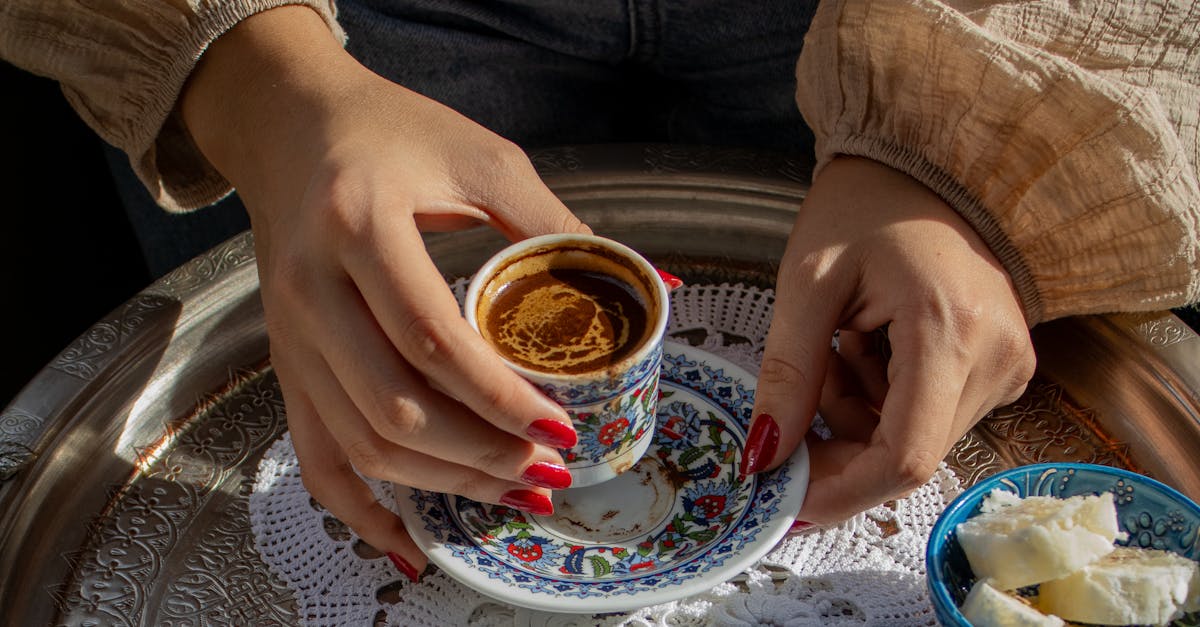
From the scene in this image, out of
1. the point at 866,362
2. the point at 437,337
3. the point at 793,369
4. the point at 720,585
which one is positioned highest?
the point at 437,337

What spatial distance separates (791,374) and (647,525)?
23cm

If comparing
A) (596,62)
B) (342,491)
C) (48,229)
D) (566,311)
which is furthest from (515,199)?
(48,229)

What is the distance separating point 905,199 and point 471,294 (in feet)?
1.66

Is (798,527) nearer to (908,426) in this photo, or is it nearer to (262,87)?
(908,426)

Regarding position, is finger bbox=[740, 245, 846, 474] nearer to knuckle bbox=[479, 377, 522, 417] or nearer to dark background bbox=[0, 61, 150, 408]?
knuckle bbox=[479, 377, 522, 417]

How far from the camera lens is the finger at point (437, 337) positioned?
3.18 ft

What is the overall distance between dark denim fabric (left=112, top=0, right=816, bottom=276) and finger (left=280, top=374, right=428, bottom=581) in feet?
2.55

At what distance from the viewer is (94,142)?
216 cm

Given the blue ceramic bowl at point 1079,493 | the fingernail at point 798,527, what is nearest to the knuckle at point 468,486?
the fingernail at point 798,527

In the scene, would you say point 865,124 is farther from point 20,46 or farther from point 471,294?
point 20,46

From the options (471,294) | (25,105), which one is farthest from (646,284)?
(25,105)

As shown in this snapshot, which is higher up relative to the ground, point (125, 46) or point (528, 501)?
point (125, 46)

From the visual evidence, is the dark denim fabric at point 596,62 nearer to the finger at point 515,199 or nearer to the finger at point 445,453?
the finger at point 515,199

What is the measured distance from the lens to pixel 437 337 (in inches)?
38.0
